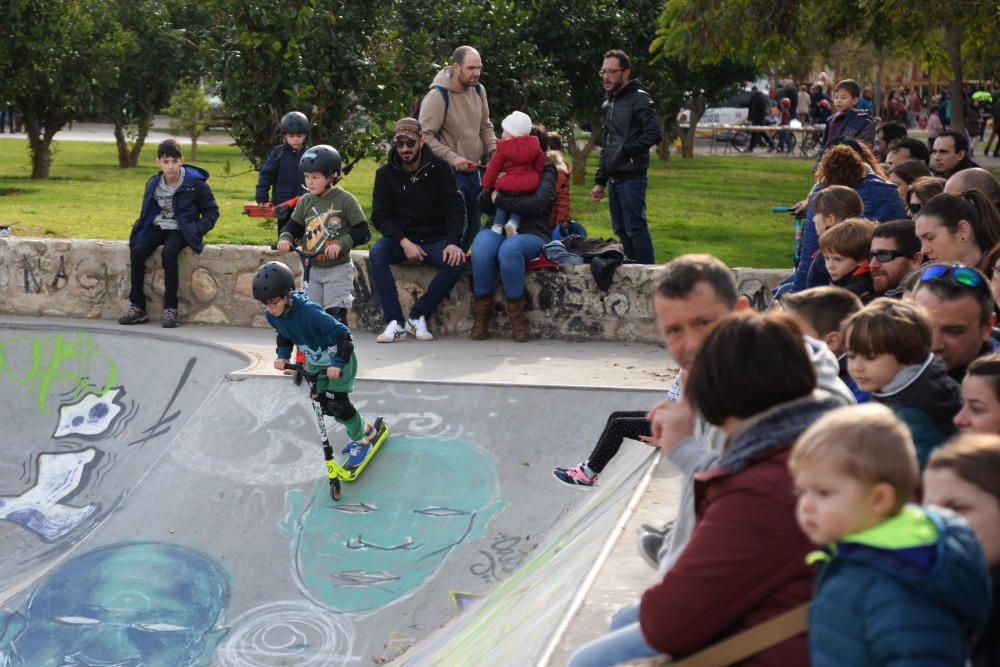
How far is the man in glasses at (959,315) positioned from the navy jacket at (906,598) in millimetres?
1889

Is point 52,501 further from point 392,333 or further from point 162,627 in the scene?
point 392,333

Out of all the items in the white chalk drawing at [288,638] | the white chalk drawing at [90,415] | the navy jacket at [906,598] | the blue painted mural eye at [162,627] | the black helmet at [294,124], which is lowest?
the blue painted mural eye at [162,627]

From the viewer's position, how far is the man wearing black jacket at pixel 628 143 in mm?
9602

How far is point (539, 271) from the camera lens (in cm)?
923

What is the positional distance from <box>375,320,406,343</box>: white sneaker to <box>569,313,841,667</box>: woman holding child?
666 cm

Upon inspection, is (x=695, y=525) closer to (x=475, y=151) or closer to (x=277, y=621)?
(x=277, y=621)

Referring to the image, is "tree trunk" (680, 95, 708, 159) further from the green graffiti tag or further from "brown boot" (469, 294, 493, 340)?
the green graffiti tag

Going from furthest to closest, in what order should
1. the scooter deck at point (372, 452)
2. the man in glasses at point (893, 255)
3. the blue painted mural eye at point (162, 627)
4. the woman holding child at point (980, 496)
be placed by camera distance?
the scooter deck at point (372, 452), the blue painted mural eye at point (162, 627), the man in glasses at point (893, 255), the woman holding child at point (980, 496)

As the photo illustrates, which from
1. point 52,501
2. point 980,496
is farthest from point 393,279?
point 980,496

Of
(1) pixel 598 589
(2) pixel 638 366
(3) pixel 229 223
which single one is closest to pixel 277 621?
(1) pixel 598 589

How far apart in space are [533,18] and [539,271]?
9761 mm

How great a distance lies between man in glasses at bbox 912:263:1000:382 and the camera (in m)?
3.97

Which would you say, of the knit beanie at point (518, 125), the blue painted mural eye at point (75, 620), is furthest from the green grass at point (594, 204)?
the blue painted mural eye at point (75, 620)

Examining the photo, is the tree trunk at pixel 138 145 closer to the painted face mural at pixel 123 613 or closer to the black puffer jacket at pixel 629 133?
the black puffer jacket at pixel 629 133
